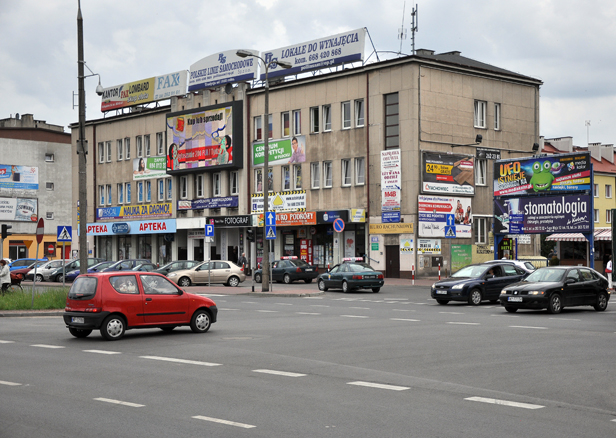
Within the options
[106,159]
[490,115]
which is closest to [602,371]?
[490,115]

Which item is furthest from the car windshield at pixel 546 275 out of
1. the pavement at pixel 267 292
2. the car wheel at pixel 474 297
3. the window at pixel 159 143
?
the window at pixel 159 143

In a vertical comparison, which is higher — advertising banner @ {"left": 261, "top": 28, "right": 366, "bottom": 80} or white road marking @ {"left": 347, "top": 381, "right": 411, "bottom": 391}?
advertising banner @ {"left": 261, "top": 28, "right": 366, "bottom": 80}

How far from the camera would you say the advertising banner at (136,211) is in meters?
63.9

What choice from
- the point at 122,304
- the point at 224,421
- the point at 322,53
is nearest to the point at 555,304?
the point at 122,304

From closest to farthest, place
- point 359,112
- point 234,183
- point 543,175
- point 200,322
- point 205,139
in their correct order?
point 200,322 < point 543,175 < point 359,112 < point 234,183 < point 205,139

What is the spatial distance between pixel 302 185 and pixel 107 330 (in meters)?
37.5

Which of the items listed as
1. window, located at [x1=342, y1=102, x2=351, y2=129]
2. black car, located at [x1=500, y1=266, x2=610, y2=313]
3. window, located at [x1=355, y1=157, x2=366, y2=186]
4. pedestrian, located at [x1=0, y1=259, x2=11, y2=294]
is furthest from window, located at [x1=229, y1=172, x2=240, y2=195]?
black car, located at [x1=500, y1=266, x2=610, y2=313]

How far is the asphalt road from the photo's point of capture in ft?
26.0

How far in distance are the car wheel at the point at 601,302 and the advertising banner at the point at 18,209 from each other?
249 ft

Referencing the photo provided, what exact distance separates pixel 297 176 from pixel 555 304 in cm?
3193

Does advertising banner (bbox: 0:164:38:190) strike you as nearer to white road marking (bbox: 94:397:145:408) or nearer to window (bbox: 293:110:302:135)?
window (bbox: 293:110:302:135)

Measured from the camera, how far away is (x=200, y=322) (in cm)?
1764

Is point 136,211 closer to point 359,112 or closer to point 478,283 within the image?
point 359,112

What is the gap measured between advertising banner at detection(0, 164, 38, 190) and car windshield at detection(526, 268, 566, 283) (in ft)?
246
